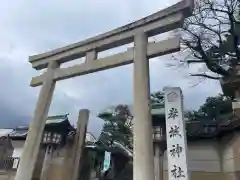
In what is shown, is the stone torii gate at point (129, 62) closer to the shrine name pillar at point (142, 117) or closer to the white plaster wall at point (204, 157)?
the shrine name pillar at point (142, 117)

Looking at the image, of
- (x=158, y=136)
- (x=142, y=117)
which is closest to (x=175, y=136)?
(x=142, y=117)

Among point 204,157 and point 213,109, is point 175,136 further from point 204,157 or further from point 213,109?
point 213,109

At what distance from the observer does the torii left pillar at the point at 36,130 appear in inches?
303

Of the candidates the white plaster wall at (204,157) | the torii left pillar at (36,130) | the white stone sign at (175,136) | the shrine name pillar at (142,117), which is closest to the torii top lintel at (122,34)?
the shrine name pillar at (142,117)

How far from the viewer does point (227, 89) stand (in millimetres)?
13000

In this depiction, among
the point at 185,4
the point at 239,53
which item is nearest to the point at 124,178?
the point at 239,53

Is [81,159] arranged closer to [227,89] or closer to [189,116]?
[227,89]

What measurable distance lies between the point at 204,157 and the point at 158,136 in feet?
7.96

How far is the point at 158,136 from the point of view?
8.10 metres

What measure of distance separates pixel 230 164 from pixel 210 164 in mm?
808

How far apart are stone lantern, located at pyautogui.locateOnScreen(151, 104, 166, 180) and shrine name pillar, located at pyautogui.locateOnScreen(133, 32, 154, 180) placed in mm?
2027

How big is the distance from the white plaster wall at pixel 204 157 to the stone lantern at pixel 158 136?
5.97 feet

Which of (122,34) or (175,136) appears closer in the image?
(175,136)

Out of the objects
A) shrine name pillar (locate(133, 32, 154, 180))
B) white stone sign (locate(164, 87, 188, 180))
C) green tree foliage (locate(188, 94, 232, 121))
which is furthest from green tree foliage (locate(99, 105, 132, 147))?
white stone sign (locate(164, 87, 188, 180))
